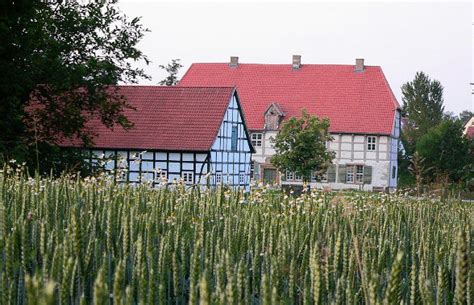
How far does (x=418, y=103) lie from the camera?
85.3 metres

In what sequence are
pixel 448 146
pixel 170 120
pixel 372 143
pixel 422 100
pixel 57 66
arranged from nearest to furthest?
pixel 57 66
pixel 170 120
pixel 372 143
pixel 448 146
pixel 422 100

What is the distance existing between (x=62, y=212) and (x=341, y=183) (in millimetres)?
48299

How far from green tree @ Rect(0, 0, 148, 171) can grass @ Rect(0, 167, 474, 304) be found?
13.8m

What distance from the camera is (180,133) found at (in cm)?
3347

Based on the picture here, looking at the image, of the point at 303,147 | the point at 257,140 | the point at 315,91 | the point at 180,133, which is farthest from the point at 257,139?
the point at 180,133

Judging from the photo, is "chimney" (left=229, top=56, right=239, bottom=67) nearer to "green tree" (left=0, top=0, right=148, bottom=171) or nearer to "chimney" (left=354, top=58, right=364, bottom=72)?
"chimney" (left=354, top=58, right=364, bottom=72)

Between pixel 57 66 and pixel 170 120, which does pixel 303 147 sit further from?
pixel 57 66

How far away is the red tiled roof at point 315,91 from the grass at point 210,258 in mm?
47455

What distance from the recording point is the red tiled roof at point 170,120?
33031 mm

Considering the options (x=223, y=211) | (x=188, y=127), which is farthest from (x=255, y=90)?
(x=223, y=211)

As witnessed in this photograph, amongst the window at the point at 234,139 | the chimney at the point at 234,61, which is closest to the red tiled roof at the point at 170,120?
the window at the point at 234,139

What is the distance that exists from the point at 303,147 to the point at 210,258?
4197 cm

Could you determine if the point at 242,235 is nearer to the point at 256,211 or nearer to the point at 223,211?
the point at 256,211

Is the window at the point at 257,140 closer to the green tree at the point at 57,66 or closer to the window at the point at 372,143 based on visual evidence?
the window at the point at 372,143
